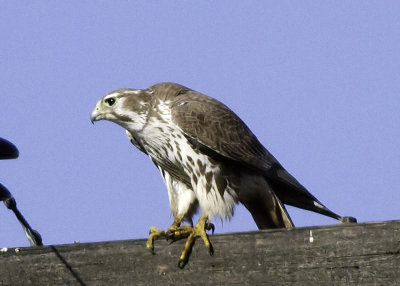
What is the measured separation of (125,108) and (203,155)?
0.67m

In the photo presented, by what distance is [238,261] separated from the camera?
3197 millimetres

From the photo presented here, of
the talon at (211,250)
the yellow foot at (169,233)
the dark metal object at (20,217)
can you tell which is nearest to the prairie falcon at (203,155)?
the yellow foot at (169,233)

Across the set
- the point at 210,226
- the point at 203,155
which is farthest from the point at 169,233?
the point at 203,155

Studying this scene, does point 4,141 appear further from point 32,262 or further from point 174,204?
Result: point 174,204

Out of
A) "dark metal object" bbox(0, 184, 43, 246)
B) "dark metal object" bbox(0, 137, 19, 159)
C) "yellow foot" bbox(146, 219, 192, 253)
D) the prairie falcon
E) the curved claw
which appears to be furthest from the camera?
the prairie falcon

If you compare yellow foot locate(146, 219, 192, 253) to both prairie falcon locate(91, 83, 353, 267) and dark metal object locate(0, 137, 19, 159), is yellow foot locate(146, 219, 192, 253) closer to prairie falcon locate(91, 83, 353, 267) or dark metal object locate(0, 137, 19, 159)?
dark metal object locate(0, 137, 19, 159)

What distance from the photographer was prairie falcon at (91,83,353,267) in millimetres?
5160

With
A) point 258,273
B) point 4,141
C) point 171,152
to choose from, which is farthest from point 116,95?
point 258,273

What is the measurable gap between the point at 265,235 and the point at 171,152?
211cm

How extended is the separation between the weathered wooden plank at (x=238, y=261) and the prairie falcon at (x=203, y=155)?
1665 millimetres

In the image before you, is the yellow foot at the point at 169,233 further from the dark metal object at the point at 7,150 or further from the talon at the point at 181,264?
the dark metal object at the point at 7,150

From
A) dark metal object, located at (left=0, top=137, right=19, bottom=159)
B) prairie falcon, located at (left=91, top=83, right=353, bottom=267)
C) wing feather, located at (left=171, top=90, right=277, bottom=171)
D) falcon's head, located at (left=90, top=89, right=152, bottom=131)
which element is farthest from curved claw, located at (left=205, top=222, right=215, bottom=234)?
dark metal object, located at (left=0, top=137, right=19, bottom=159)

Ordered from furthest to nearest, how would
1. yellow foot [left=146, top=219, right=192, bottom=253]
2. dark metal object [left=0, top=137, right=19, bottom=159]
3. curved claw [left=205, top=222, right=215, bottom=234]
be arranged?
1. curved claw [left=205, top=222, right=215, bottom=234]
2. yellow foot [left=146, top=219, right=192, bottom=253]
3. dark metal object [left=0, top=137, right=19, bottom=159]

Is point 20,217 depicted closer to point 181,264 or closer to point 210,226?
point 181,264
